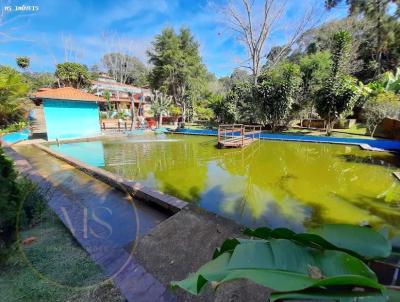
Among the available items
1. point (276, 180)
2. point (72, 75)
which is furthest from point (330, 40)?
point (72, 75)

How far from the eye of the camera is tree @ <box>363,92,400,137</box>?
11.8 m

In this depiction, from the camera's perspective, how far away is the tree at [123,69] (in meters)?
38.8

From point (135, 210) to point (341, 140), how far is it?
11.4 m

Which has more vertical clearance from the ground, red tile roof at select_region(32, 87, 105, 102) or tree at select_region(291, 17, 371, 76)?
tree at select_region(291, 17, 371, 76)

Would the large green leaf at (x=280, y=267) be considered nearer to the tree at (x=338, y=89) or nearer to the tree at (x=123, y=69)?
the tree at (x=338, y=89)

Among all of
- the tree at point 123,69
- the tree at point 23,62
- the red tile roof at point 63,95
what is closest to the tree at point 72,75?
the tree at point 23,62

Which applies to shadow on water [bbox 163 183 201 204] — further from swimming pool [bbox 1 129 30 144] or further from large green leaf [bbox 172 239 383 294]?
swimming pool [bbox 1 129 30 144]

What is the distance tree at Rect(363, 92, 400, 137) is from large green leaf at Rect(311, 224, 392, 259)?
14521mm

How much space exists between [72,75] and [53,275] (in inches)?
1201

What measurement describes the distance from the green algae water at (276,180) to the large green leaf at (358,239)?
172 centimetres

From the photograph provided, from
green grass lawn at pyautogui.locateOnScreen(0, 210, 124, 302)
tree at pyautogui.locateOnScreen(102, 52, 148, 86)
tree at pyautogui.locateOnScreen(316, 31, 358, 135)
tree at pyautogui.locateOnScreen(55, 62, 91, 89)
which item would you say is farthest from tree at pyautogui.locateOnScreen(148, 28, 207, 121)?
green grass lawn at pyautogui.locateOnScreen(0, 210, 124, 302)

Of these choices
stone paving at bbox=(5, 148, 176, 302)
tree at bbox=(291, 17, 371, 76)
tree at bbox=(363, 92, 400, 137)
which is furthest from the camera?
tree at bbox=(291, 17, 371, 76)

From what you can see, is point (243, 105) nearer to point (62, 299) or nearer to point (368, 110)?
point (368, 110)

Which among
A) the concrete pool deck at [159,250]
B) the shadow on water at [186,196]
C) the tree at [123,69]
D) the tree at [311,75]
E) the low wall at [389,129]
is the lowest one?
the shadow on water at [186,196]
